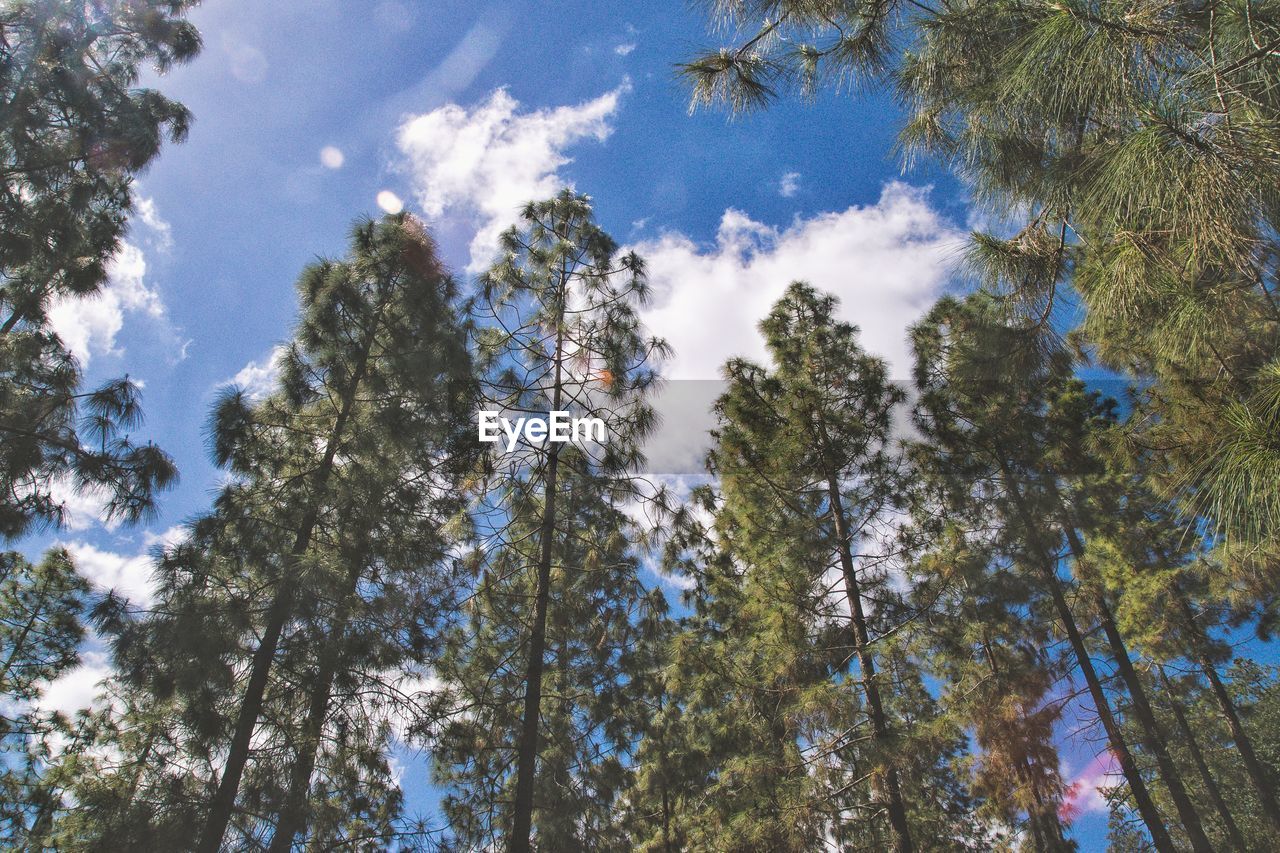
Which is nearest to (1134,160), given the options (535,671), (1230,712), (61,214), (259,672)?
(535,671)

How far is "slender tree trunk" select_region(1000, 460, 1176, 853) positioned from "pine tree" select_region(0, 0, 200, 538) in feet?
41.4

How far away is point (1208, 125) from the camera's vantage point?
342cm

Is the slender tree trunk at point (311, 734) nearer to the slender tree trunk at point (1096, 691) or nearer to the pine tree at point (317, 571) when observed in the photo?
the pine tree at point (317, 571)

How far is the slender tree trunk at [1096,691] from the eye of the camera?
851 centimetres

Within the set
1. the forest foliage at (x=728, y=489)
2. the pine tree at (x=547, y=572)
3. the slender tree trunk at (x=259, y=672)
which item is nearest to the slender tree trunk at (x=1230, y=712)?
the forest foliage at (x=728, y=489)

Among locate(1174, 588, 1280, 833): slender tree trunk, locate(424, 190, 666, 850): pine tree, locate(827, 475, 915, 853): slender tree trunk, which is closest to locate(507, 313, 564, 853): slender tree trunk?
locate(424, 190, 666, 850): pine tree

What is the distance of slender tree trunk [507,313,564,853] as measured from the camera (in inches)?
261

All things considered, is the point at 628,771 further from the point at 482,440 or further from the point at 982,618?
the point at 482,440

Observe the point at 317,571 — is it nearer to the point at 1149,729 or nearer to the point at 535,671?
the point at 535,671

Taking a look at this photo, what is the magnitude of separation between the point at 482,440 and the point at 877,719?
612 cm

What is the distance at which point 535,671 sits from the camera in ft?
24.7

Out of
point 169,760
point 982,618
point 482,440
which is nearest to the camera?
point 169,760

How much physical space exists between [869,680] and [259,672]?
22.4 ft

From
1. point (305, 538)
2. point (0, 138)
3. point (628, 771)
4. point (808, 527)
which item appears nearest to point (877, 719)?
point (808, 527)
